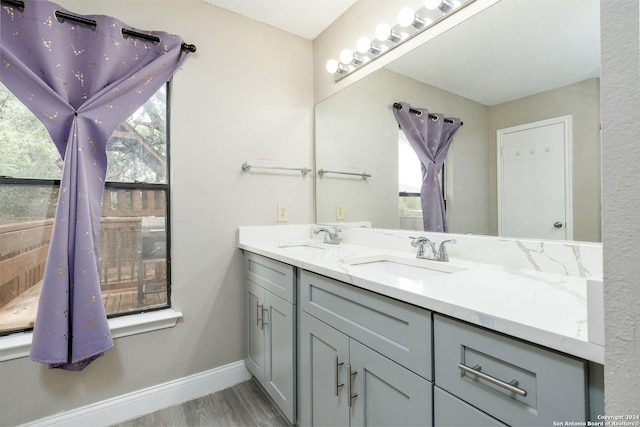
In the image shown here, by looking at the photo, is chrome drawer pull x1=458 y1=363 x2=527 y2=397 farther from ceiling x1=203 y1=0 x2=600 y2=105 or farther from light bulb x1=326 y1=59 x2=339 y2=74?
light bulb x1=326 y1=59 x2=339 y2=74

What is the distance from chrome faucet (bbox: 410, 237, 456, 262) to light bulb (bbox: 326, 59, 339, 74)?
1254mm

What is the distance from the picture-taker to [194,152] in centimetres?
179

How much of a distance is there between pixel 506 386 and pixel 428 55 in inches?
56.7

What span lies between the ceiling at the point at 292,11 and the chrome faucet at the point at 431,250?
1526mm

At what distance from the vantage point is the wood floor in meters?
1.55

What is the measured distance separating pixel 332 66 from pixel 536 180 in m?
1.41

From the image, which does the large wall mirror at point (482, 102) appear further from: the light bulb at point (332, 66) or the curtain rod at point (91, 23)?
the curtain rod at point (91, 23)

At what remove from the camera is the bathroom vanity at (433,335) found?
59 cm

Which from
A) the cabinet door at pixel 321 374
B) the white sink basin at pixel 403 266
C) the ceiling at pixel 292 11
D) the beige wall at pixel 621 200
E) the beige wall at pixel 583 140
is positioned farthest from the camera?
the ceiling at pixel 292 11

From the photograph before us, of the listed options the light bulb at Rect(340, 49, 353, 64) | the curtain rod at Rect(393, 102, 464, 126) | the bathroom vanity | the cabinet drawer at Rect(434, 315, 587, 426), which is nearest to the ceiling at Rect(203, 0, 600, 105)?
the curtain rod at Rect(393, 102, 464, 126)

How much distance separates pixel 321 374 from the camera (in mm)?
1217

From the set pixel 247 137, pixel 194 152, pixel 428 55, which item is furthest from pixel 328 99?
pixel 194 152

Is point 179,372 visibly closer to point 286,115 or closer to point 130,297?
point 130,297

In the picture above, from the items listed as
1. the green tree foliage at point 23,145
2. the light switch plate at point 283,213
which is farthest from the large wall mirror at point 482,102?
the green tree foliage at point 23,145
